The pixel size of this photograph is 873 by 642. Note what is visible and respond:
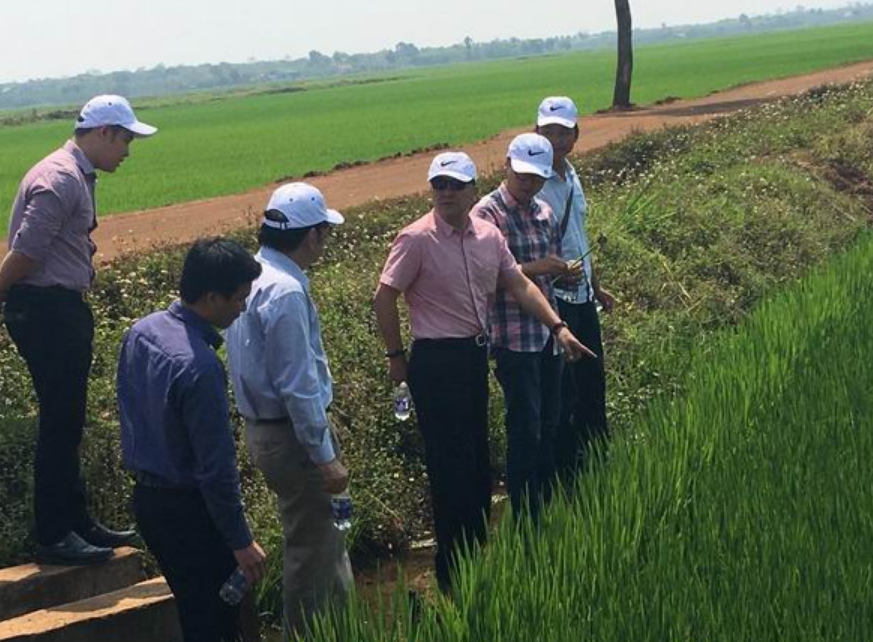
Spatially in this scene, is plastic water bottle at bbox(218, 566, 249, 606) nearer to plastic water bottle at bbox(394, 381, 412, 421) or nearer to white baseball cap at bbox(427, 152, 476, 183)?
plastic water bottle at bbox(394, 381, 412, 421)

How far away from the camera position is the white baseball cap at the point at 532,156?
5.15 m

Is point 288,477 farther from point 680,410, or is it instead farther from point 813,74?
point 813,74

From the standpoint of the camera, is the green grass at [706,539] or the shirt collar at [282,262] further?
the shirt collar at [282,262]

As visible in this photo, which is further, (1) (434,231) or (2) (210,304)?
(1) (434,231)

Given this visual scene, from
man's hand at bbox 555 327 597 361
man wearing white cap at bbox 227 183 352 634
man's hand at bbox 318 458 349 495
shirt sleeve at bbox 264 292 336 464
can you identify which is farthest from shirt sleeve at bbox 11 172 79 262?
man's hand at bbox 555 327 597 361

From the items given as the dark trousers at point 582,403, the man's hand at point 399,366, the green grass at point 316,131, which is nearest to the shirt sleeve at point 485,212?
the man's hand at point 399,366

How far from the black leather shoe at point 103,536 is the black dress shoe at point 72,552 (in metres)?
0.10

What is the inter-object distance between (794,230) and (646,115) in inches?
547

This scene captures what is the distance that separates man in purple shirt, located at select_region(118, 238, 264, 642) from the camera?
144 inches

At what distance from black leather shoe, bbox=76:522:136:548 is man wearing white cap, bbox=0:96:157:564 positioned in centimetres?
7

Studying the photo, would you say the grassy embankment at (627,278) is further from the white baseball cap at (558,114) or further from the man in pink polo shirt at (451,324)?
the white baseball cap at (558,114)

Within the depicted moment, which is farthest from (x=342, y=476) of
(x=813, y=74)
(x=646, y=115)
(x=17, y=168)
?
(x=813, y=74)

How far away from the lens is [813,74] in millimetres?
33562

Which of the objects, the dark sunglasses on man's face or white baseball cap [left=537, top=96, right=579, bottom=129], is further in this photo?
white baseball cap [left=537, top=96, right=579, bottom=129]
